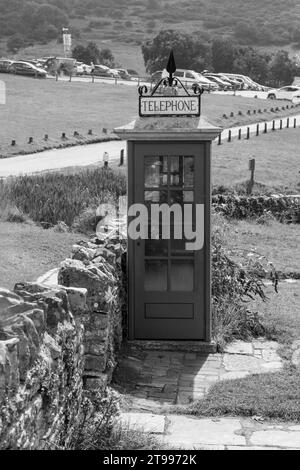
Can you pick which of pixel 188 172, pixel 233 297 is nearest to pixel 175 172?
pixel 188 172

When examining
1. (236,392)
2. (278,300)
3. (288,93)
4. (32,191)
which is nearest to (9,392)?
(236,392)

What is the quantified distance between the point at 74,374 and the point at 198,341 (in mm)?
3683

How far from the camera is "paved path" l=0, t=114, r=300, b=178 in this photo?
79.6 ft

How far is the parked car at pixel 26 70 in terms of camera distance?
58.1 meters

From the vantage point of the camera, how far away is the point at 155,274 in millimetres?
10156

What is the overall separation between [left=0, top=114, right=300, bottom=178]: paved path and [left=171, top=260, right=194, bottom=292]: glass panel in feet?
41.5

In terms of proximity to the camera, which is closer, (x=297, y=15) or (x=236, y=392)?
(x=236, y=392)

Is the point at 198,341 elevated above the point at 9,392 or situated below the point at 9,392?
below

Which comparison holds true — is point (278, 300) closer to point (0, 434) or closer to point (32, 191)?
point (32, 191)

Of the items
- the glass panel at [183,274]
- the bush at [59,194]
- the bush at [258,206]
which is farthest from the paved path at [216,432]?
the bush at [258,206]

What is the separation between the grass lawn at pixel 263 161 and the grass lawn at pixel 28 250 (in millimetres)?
9753

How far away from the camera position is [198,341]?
33.5 ft

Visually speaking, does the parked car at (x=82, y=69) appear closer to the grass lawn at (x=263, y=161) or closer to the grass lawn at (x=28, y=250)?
the grass lawn at (x=263, y=161)

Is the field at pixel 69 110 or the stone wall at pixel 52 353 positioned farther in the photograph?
the field at pixel 69 110
